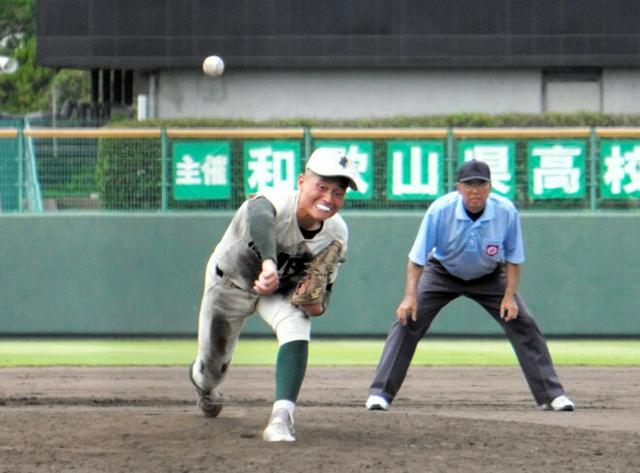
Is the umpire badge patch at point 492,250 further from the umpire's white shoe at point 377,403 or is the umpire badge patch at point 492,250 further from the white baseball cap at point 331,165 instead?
the white baseball cap at point 331,165

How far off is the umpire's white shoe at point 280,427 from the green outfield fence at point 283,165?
8520 millimetres

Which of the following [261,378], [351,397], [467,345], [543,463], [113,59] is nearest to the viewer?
[543,463]

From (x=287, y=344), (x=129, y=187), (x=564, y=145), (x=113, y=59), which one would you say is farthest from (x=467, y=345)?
(x=113, y=59)

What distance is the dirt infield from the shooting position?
7102mm

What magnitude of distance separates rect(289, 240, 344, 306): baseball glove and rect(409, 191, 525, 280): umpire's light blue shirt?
1917mm

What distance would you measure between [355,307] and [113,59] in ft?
27.9

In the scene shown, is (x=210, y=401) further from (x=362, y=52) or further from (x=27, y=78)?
(x=27, y=78)

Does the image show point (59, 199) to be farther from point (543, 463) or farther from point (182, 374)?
point (543, 463)

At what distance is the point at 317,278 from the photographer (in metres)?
7.54

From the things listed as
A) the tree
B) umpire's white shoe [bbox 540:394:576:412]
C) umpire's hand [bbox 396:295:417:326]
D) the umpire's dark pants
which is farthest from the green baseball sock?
the tree

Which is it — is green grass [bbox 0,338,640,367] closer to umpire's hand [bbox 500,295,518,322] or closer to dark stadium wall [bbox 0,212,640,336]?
dark stadium wall [bbox 0,212,640,336]

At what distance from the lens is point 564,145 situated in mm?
16047

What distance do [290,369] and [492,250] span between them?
2.39 m

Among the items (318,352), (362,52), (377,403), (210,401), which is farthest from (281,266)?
(362,52)
